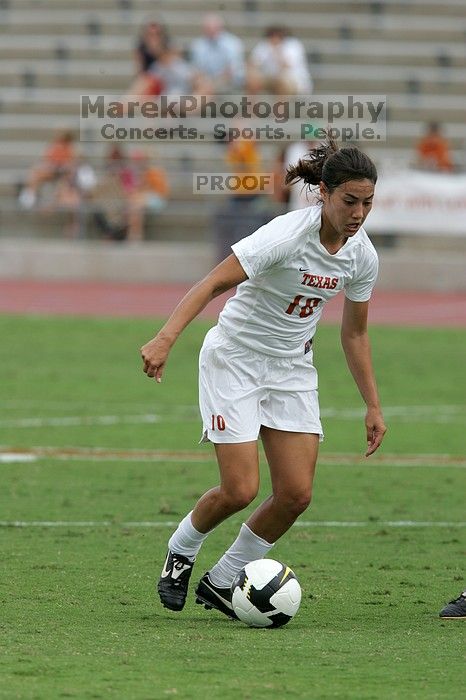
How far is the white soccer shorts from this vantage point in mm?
6277

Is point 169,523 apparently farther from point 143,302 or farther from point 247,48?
point 247,48

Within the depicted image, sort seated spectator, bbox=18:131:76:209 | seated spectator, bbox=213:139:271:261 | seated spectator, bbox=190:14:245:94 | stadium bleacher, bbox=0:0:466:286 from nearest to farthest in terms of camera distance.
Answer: seated spectator, bbox=213:139:271:261 < seated spectator, bbox=18:131:76:209 < seated spectator, bbox=190:14:245:94 < stadium bleacher, bbox=0:0:466:286

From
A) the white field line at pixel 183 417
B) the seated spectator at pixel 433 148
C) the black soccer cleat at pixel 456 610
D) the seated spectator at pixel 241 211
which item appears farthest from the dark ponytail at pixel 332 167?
the seated spectator at pixel 433 148

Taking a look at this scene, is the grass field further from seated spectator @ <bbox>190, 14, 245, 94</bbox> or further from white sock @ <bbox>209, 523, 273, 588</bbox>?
seated spectator @ <bbox>190, 14, 245, 94</bbox>

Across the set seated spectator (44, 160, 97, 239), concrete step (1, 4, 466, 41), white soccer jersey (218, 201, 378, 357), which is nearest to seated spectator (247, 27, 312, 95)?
seated spectator (44, 160, 97, 239)

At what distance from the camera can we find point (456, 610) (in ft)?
20.9

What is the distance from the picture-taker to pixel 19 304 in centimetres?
2238

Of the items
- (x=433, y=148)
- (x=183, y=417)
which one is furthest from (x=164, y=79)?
(x=183, y=417)

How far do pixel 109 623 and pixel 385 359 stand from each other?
11.4 meters

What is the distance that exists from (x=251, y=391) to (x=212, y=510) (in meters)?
0.56

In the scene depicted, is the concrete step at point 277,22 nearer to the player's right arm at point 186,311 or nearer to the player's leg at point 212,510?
the player's leg at point 212,510

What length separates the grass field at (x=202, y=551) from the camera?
5.21 meters

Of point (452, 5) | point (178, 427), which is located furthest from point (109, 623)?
point (452, 5)

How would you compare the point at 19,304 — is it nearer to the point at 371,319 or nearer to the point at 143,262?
the point at 143,262
